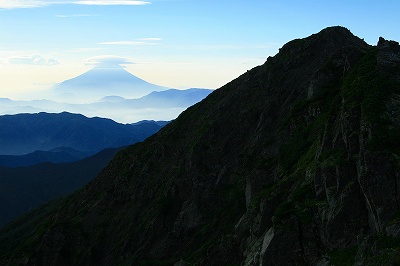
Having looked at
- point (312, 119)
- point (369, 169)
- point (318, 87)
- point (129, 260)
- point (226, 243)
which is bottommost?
point (129, 260)

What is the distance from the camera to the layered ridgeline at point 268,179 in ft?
113

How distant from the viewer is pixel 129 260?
79.4 meters

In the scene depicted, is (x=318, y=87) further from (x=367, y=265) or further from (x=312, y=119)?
(x=367, y=265)

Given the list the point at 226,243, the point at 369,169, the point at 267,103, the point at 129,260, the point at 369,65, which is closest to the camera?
the point at 369,169

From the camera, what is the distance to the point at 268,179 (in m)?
55.6

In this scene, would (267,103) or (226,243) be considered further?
(267,103)

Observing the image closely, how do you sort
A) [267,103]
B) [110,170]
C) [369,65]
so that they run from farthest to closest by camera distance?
1. [110,170]
2. [267,103]
3. [369,65]

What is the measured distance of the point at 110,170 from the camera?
107 metres

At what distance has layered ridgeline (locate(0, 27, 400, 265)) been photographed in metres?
34.4

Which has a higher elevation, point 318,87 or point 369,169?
point 318,87

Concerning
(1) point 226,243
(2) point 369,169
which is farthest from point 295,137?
(2) point 369,169

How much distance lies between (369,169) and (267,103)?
52.1m


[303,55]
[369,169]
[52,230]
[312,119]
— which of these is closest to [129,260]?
[52,230]

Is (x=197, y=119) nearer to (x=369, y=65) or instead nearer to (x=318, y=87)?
(x=318, y=87)
